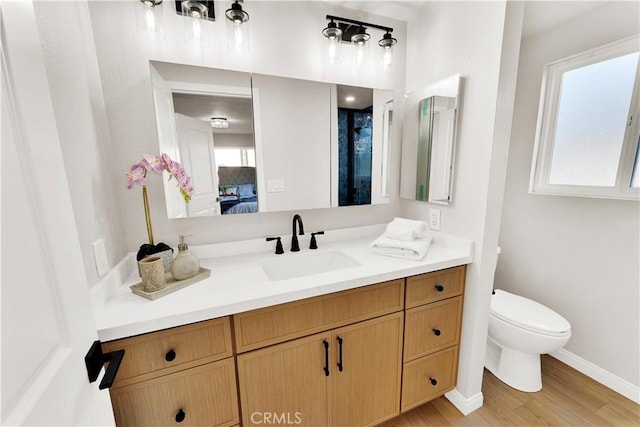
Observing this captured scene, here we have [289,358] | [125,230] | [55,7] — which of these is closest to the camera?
[55,7]

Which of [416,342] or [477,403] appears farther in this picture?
[477,403]

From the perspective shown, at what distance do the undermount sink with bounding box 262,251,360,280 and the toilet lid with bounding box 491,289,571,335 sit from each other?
3.44 ft

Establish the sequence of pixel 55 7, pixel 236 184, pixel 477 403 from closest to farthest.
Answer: pixel 55 7 → pixel 236 184 → pixel 477 403

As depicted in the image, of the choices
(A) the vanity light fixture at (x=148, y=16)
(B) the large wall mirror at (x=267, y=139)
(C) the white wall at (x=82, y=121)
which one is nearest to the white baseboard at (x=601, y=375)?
(B) the large wall mirror at (x=267, y=139)

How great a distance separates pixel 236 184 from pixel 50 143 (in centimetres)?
88

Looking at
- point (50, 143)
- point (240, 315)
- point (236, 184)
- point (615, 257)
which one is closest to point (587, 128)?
A: point (615, 257)

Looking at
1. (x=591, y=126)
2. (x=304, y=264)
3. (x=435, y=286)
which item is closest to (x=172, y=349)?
(x=304, y=264)

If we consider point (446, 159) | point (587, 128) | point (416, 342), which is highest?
point (587, 128)

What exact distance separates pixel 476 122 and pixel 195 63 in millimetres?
1430

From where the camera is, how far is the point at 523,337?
4.91ft

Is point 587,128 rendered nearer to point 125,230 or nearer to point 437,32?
point 437,32

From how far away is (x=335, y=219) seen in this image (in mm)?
1671

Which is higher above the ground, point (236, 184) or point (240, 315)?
point (236, 184)

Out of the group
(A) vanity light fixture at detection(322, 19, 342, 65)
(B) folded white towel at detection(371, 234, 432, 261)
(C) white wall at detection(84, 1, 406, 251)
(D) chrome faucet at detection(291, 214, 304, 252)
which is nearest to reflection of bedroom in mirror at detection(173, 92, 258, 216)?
(C) white wall at detection(84, 1, 406, 251)
